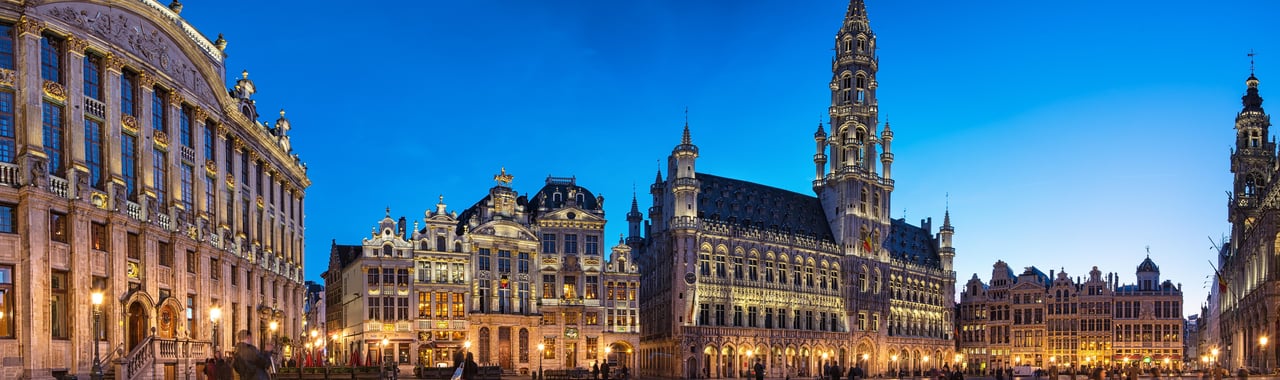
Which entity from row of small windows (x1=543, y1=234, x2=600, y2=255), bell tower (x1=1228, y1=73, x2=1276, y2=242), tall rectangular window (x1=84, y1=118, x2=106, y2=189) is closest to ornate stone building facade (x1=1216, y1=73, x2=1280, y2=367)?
bell tower (x1=1228, y1=73, x2=1276, y2=242)

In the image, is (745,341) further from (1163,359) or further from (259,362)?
(259,362)

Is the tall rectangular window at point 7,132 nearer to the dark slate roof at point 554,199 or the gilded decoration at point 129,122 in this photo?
the gilded decoration at point 129,122

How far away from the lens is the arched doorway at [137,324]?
125 feet

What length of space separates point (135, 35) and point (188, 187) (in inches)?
314

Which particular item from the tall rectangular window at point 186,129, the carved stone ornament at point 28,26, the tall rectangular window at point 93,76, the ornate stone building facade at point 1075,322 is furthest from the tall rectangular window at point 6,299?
the ornate stone building facade at point 1075,322

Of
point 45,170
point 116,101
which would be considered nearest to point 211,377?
point 45,170

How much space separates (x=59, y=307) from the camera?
34.4 metres

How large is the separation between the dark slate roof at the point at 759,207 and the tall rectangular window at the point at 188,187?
55791 millimetres

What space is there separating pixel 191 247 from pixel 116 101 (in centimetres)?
803

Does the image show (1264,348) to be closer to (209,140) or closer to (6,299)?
(209,140)

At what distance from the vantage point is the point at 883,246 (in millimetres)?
111938

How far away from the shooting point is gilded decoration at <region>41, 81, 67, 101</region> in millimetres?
34156

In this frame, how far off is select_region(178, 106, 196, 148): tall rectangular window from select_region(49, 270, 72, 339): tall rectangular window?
10881mm

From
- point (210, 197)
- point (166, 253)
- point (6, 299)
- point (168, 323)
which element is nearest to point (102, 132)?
point (166, 253)
